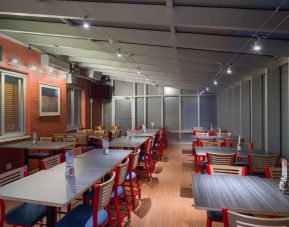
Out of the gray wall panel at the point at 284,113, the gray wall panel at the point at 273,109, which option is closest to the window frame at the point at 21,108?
the gray wall panel at the point at 273,109

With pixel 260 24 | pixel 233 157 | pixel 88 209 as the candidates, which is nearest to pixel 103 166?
pixel 88 209

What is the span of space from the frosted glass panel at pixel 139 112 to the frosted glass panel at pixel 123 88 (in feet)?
1.81

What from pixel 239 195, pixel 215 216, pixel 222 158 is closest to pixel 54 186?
pixel 215 216

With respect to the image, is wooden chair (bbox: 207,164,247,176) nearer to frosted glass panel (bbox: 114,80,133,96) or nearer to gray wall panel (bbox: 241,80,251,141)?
gray wall panel (bbox: 241,80,251,141)

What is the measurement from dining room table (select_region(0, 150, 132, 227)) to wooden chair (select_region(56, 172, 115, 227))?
14 centimetres

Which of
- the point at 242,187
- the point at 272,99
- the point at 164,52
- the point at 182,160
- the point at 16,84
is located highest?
the point at 164,52

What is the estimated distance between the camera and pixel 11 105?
5602mm

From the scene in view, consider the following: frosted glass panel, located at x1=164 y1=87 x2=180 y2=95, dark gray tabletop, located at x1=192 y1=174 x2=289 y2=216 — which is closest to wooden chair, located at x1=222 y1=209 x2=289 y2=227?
dark gray tabletop, located at x1=192 y1=174 x2=289 y2=216

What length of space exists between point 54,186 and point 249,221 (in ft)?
5.28

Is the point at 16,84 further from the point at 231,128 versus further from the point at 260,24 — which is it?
the point at 231,128

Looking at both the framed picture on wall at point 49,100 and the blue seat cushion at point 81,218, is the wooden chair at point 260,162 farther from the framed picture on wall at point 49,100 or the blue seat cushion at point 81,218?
the framed picture on wall at point 49,100

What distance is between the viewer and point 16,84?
5746 millimetres

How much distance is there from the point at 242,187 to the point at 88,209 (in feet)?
4.94

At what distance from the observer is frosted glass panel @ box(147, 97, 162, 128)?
36.7 ft
